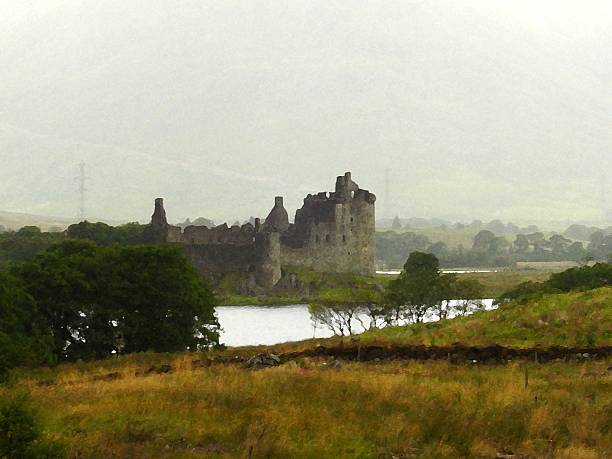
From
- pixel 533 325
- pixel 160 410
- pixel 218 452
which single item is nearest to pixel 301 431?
pixel 218 452

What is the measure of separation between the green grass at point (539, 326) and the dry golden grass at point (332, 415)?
9.28 meters

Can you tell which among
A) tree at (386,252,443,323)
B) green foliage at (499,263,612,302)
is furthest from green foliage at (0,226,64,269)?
green foliage at (499,263,612,302)

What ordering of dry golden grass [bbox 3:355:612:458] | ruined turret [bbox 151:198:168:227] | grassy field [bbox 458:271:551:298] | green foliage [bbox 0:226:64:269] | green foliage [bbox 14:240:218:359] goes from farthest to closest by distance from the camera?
ruined turret [bbox 151:198:168:227] < grassy field [bbox 458:271:551:298] < green foliage [bbox 0:226:64:269] < green foliage [bbox 14:240:218:359] < dry golden grass [bbox 3:355:612:458]

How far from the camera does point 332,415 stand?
19.6 meters

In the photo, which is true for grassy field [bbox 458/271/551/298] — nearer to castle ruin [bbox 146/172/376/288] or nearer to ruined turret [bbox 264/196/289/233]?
castle ruin [bbox 146/172/376/288]

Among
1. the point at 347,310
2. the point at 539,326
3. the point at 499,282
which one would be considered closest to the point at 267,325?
the point at 347,310

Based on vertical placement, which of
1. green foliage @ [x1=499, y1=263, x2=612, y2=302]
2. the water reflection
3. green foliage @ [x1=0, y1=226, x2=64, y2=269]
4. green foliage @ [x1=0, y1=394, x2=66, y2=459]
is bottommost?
the water reflection

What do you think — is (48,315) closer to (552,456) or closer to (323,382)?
(323,382)

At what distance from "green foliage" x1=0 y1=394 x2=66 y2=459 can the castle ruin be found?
113 meters

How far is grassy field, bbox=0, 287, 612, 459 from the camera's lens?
17.3 m

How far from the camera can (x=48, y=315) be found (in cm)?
4312

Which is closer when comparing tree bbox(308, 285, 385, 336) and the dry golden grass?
the dry golden grass

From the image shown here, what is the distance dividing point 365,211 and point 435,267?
5492 cm

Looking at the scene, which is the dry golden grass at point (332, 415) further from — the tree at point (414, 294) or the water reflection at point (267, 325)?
the tree at point (414, 294)
